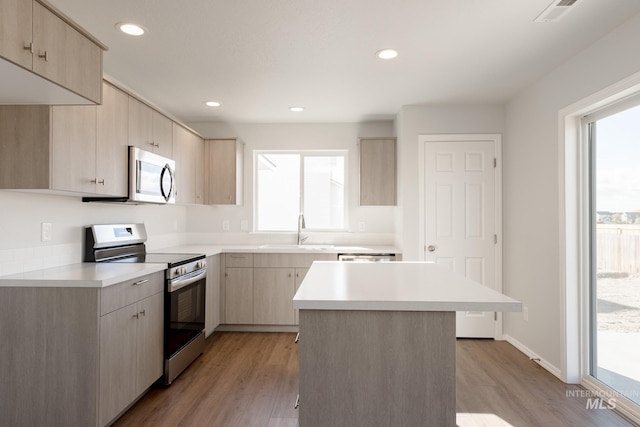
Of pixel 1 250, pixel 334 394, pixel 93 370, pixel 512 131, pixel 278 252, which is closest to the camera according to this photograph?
pixel 334 394

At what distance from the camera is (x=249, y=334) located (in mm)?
3975

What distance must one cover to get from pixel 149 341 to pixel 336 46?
2346mm

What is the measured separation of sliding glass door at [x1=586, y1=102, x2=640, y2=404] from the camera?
2.34 metres

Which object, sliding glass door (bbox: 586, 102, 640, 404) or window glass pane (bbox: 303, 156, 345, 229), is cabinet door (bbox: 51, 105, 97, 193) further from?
sliding glass door (bbox: 586, 102, 640, 404)

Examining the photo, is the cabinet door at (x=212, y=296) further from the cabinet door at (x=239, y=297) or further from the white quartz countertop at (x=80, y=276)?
the white quartz countertop at (x=80, y=276)

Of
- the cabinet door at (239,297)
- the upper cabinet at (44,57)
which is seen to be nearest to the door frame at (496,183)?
the cabinet door at (239,297)

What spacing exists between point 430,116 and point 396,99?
44cm

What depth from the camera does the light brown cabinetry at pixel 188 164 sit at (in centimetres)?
361

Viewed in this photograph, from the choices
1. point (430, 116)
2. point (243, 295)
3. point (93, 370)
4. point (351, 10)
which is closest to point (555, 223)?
point (430, 116)

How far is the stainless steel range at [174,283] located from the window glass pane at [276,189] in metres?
1.37

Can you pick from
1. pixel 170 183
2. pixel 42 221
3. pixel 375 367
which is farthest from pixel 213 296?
pixel 375 367

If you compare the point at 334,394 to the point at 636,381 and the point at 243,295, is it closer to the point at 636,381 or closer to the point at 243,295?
the point at 636,381

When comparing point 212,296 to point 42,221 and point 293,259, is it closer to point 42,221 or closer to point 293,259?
point 293,259

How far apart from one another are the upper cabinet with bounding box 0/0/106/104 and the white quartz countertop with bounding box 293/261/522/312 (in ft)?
4.65
